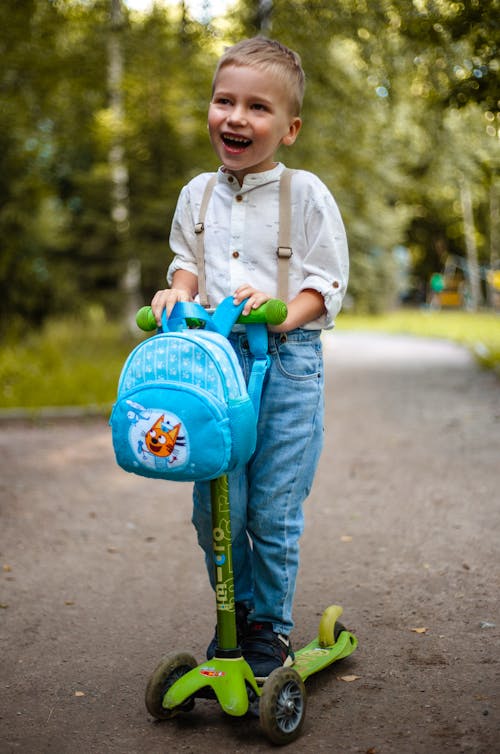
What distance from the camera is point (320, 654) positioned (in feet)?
9.77

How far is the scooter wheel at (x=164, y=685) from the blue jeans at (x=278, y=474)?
0.99 ft

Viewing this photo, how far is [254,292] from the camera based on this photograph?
258cm

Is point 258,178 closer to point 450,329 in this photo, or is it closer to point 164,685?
point 164,685

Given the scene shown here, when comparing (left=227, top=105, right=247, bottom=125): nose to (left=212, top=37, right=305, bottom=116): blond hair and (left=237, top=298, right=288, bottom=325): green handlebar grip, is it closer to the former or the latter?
(left=212, top=37, right=305, bottom=116): blond hair

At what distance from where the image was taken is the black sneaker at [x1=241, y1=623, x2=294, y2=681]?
2730mm

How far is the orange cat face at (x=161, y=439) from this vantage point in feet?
7.81

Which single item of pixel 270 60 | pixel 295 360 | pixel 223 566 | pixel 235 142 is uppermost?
pixel 270 60

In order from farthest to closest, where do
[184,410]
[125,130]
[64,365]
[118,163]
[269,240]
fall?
1. [118,163]
2. [125,130]
3. [64,365]
4. [269,240]
5. [184,410]

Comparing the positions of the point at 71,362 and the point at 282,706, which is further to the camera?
the point at 71,362

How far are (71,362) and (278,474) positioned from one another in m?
8.14

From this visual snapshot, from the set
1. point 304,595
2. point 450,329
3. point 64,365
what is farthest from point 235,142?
point 450,329

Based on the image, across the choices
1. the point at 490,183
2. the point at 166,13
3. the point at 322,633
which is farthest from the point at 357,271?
the point at 322,633

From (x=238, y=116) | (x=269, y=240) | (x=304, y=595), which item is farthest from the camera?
(x=304, y=595)

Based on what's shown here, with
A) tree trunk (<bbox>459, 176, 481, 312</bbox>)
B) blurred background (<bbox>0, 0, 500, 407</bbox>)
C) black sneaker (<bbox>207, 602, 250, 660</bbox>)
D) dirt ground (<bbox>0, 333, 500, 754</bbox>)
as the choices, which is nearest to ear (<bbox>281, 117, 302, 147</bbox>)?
black sneaker (<bbox>207, 602, 250, 660</bbox>)
